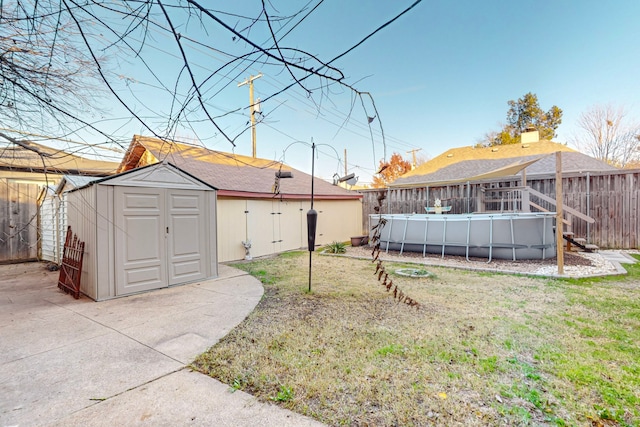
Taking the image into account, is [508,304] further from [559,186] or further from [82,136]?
[82,136]

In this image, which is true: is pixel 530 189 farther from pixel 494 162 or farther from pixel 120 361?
pixel 120 361

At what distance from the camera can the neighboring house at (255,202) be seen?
749cm

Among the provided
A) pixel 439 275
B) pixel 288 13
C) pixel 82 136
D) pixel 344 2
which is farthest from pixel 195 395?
pixel 439 275

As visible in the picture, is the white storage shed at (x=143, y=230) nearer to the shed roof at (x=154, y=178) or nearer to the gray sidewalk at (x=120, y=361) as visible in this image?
the shed roof at (x=154, y=178)

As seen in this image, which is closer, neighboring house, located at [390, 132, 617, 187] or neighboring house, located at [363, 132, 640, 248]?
neighboring house, located at [363, 132, 640, 248]

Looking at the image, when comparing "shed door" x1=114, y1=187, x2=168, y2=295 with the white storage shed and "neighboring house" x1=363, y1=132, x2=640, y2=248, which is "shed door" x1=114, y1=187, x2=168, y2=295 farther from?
"neighboring house" x1=363, y1=132, x2=640, y2=248

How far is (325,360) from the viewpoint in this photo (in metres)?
2.37

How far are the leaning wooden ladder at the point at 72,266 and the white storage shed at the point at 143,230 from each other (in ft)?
0.30

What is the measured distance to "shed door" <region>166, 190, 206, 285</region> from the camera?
4852 millimetres

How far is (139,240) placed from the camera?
4477 millimetres

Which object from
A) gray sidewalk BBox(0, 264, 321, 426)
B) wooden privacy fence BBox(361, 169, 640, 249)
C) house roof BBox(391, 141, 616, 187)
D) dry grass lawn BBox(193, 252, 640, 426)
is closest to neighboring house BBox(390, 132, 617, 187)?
house roof BBox(391, 141, 616, 187)

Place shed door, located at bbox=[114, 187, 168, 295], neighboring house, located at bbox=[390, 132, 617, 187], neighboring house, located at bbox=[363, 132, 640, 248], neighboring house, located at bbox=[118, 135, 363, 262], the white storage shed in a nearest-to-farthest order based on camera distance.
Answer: the white storage shed → shed door, located at bbox=[114, 187, 168, 295] → neighboring house, located at bbox=[363, 132, 640, 248] → neighboring house, located at bbox=[118, 135, 363, 262] → neighboring house, located at bbox=[390, 132, 617, 187]

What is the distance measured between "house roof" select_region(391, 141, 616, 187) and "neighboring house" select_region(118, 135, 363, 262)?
9.47ft

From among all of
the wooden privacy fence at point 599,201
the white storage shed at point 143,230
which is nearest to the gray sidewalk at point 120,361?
the white storage shed at point 143,230
